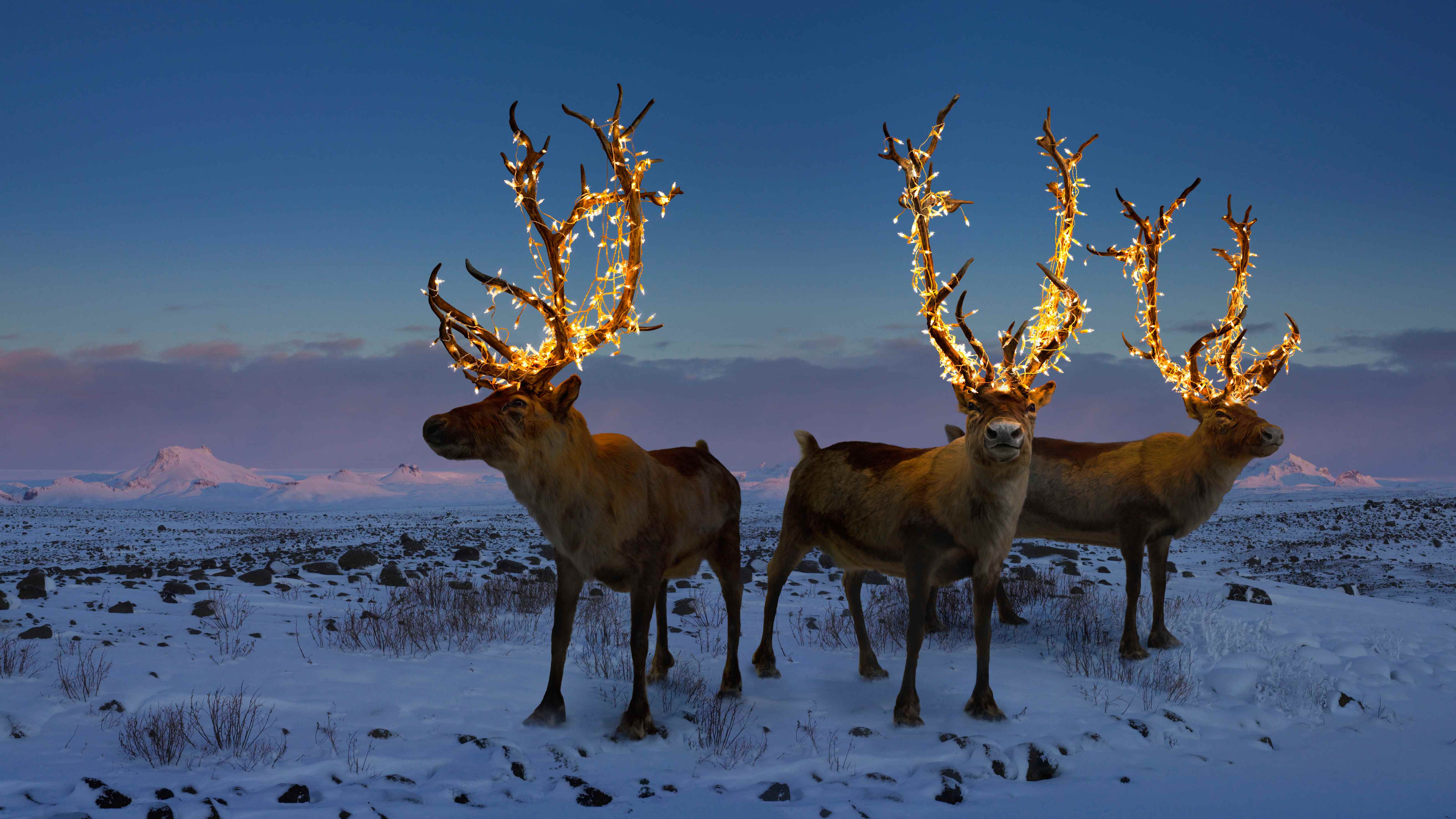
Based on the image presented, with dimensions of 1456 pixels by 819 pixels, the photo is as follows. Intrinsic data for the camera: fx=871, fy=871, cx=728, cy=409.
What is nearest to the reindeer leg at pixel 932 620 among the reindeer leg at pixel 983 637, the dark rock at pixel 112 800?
the reindeer leg at pixel 983 637

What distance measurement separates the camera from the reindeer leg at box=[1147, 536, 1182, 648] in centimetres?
946

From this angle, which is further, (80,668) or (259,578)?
(259,578)

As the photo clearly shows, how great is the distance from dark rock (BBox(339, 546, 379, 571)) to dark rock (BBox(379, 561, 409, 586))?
2116 mm

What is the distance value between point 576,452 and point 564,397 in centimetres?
41

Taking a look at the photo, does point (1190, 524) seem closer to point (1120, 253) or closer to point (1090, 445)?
point (1090, 445)

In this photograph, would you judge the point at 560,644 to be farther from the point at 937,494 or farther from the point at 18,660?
the point at 18,660

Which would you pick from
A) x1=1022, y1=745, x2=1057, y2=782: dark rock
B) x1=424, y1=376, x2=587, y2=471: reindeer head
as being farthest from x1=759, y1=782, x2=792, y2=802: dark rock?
x1=424, y1=376, x2=587, y2=471: reindeer head

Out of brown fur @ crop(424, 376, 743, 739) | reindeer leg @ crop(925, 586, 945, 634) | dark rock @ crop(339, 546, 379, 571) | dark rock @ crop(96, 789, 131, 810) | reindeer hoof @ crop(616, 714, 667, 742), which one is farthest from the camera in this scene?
dark rock @ crop(339, 546, 379, 571)

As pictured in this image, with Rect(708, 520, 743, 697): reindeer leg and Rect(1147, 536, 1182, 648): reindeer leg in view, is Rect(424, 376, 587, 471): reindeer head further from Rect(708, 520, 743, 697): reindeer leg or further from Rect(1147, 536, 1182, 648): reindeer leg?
Rect(1147, 536, 1182, 648): reindeer leg

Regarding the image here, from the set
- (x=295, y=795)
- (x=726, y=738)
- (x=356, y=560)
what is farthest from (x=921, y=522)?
(x=356, y=560)

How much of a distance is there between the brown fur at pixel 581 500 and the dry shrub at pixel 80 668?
11.1ft

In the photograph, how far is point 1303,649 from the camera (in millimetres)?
9672

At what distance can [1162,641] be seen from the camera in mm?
9445

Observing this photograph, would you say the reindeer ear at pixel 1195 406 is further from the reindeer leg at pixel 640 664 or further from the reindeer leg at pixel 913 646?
the reindeer leg at pixel 640 664
